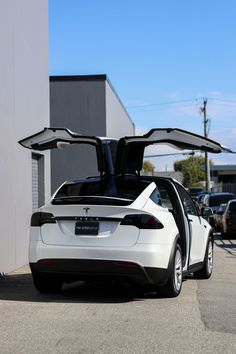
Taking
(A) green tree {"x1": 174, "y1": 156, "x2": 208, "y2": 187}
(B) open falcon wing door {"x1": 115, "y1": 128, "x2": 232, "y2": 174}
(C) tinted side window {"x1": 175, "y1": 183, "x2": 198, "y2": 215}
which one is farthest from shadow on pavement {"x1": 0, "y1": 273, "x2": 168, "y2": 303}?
(A) green tree {"x1": 174, "y1": 156, "x2": 208, "y2": 187}

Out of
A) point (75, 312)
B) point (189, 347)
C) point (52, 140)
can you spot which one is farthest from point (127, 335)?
point (52, 140)

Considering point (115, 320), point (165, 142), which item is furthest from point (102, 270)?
point (165, 142)

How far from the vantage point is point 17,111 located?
12219 millimetres

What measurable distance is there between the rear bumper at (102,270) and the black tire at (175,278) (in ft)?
0.65

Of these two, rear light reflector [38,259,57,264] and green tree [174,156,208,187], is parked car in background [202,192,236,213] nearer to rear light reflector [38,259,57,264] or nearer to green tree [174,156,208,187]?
rear light reflector [38,259,57,264]

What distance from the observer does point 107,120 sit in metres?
21.5

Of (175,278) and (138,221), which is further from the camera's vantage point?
(175,278)

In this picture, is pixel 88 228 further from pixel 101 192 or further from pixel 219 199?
pixel 219 199

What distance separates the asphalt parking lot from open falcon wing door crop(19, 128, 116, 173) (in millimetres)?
2036

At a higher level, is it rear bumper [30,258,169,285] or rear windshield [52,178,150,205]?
rear windshield [52,178,150,205]

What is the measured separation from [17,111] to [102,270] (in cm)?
531

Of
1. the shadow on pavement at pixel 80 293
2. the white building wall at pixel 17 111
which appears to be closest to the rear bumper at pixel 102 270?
the shadow on pavement at pixel 80 293

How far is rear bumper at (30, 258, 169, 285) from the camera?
7.89 metres

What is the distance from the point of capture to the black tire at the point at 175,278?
8305 millimetres
